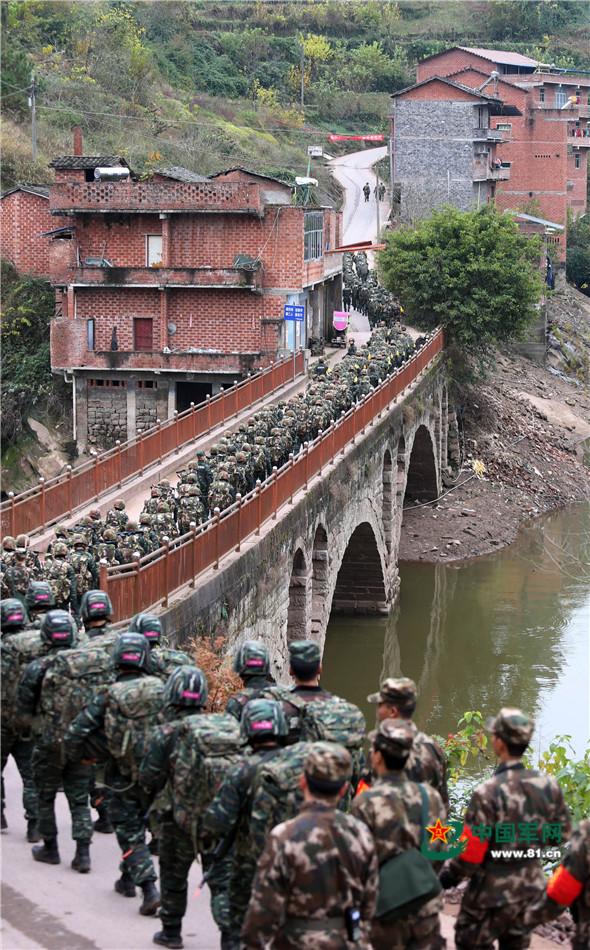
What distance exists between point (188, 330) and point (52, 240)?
15.1 ft

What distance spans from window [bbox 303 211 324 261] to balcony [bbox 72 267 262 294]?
1.84 metres

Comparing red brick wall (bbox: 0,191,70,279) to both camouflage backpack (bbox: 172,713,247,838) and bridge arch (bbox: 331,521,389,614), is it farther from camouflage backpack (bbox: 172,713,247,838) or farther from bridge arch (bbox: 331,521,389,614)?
camouflage backpack (bbox: 172,713,247,838)

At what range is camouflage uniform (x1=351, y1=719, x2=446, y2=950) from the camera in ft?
21.0

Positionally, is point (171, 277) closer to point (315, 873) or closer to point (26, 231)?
point (26, 231)

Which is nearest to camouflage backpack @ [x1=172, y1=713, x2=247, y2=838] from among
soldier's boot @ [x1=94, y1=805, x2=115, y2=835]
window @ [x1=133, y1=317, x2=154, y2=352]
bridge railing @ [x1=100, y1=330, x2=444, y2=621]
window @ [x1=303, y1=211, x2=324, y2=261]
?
soldier's boot @ [x1=94, y1=805, x2=115, y2=835]

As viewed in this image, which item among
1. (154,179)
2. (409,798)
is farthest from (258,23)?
(409,798)

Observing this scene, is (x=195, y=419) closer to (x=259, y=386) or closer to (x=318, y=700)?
(x=259, y=386)

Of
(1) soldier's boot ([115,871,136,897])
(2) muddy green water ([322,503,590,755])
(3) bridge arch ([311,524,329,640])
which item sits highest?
(1) soldier's boot ([115,871,136,897])

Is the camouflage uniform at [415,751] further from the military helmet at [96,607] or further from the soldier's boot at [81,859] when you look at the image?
the military helmet at [96,607]

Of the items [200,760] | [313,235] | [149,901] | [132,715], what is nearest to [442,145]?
[313,235]

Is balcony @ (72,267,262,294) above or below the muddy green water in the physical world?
above

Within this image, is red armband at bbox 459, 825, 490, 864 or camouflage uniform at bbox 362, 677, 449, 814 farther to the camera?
camouflage uniform at bbox 362, 677, 449, 814

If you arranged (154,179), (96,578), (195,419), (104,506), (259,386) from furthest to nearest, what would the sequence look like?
(154,179)
(259,386)
(195,419)
(104,506)
(96,578)

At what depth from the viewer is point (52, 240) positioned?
35.9 meters
